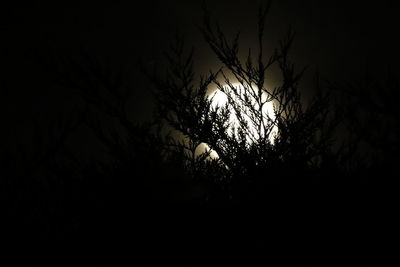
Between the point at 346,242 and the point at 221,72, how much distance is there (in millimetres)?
3170

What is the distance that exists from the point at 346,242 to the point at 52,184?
9.77 ft

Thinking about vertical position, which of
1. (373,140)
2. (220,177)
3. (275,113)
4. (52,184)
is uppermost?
(275,113)

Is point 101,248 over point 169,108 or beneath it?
beneath

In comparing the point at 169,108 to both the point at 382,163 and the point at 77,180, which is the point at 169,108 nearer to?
the point at 77,180

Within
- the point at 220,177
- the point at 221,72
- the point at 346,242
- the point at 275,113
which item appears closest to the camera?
the point at 346,242

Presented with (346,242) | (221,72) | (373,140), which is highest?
(221,72)

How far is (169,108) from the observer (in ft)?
19.1

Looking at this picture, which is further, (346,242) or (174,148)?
(174,148)

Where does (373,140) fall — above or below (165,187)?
above

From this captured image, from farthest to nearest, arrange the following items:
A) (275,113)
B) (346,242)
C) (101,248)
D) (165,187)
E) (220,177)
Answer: (275,113) < (220,177) < (165,187) < (101,248) < (346,242)

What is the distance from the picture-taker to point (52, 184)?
154 inches

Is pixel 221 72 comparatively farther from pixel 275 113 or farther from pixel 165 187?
pixel 165 187

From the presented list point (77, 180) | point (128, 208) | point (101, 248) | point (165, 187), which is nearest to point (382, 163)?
point (165, 187)

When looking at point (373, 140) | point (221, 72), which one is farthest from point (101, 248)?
point (373, 140)
